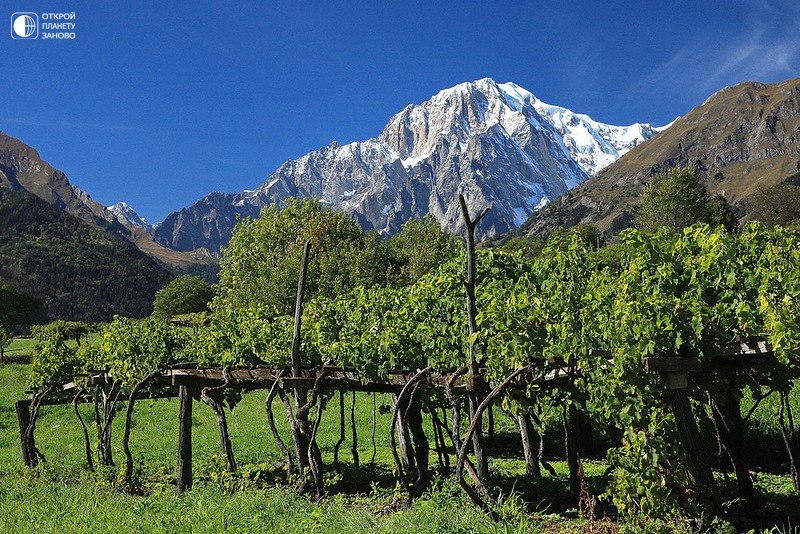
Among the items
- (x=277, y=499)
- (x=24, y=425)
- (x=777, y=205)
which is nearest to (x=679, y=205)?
(x=777, y=205)

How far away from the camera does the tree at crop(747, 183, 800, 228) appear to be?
7919 cm

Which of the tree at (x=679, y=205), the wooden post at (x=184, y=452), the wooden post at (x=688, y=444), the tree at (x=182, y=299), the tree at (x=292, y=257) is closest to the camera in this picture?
the wooden post at (x=688, y=444)

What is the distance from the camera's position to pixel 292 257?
134ft

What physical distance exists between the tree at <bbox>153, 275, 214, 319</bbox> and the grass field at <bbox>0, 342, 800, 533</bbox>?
80263 millimetres

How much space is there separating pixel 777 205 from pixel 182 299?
282 feet

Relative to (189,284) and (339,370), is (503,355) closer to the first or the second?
(339,370)

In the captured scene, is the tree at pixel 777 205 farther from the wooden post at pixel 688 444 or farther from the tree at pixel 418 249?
the wooden post at pixel 688 444

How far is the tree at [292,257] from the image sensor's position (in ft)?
128

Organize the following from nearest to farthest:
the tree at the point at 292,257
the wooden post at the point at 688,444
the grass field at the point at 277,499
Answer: the wooden post at the point at 688,444 < the grass field at the point at 277,499 < the tree at the point at 292,257

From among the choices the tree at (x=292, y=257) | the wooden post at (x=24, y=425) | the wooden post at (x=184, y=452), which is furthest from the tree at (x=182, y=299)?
the wooden post at (x=184, y=452)

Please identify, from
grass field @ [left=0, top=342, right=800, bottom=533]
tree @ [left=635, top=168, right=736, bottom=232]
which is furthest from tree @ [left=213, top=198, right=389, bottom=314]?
tree @ [left=635, top=168, right=736, bottom=232]

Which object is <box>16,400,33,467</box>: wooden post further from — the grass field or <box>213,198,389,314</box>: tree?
<box>213,198,389,314</box>: tree

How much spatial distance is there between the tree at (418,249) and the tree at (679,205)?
25.6 meters

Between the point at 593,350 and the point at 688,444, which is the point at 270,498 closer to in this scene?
the point at 593,350
